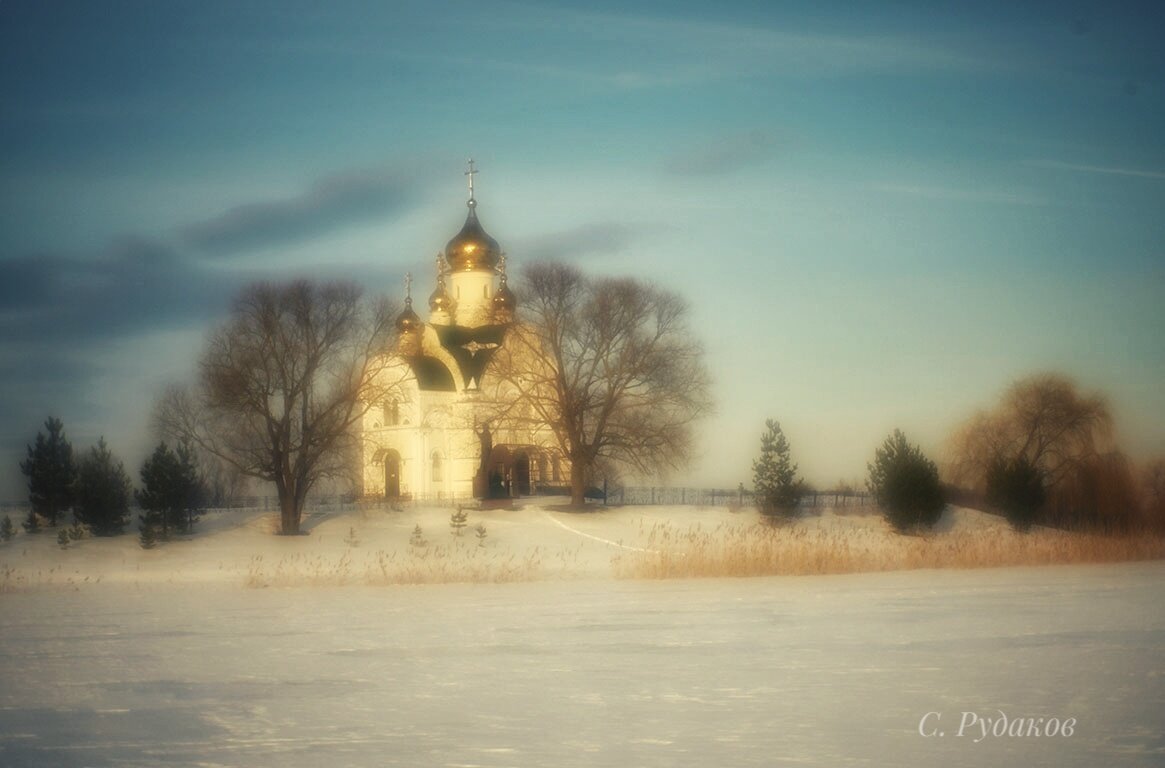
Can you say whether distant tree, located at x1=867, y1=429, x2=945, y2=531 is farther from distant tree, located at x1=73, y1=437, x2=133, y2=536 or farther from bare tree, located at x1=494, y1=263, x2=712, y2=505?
distant tree, located at x1=73, y1=437, x2=133, y2=536

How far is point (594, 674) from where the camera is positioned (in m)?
14.6

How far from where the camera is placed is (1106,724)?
1123 centimetres

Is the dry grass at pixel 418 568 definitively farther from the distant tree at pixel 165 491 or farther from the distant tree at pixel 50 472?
the distant tree at pixel 50 472

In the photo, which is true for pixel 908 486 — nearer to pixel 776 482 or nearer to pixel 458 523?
pixel 776 482

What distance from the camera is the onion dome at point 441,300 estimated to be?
64.4 m

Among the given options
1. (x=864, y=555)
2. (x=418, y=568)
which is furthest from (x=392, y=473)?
(x=864, y=555)

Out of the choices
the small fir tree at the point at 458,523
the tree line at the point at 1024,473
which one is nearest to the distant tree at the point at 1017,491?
the tree line at the point at 1024,473

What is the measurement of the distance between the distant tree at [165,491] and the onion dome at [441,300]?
23.2 m

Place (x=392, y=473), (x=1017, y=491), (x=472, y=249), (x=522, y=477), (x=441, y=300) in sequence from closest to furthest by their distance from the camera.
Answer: (x=1017, y=491), (x=522, y=477), (x=392, y=473), (x=472, y=249), (x=441, y=300)

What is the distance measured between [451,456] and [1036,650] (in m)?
44.3

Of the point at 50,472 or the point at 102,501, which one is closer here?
the point at 102,501

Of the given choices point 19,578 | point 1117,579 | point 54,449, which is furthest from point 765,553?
point 54,449

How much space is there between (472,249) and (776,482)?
22817mm

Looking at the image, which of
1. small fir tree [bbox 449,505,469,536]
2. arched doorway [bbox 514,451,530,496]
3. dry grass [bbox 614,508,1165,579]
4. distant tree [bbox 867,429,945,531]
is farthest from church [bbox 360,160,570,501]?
dry grass [bbox 614,508,1165,579]
